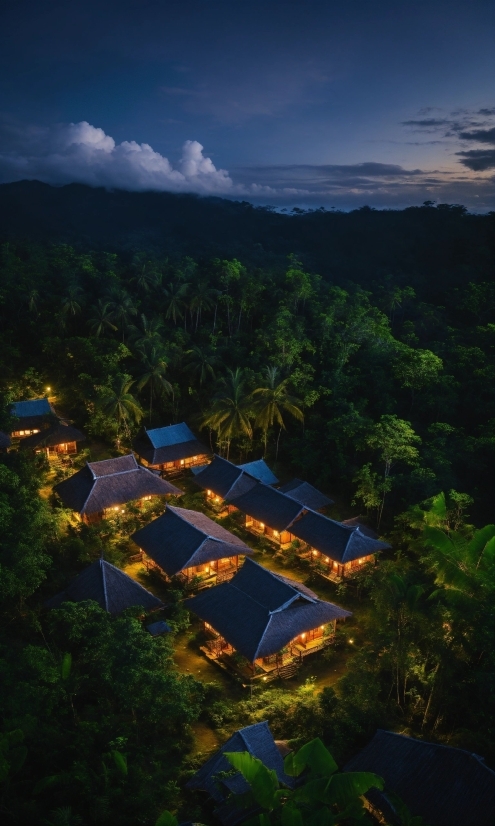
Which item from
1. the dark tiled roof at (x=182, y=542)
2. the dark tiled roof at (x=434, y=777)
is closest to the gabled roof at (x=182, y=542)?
the dark tiled roof at (x=182, y=542)

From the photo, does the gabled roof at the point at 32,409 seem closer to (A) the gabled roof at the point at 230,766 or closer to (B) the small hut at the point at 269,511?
(B) the small hut at the point at 269,511

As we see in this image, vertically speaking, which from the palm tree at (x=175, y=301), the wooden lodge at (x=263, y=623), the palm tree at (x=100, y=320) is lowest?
the wooden lodge at (x=263, y=623)

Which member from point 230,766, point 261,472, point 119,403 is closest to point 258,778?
point 230,766

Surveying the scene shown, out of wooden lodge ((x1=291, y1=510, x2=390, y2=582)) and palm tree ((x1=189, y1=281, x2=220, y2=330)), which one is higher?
palm tree ((x1=189, y1=281, x2=220, y2=330))

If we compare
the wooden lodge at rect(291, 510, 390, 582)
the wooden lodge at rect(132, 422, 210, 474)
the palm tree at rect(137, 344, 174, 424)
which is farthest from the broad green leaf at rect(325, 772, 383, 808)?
the palm tree at rect(137, 344, 174, 424)

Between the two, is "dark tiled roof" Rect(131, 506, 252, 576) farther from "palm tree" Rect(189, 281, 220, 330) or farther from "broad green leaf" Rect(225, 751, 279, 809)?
"palm tree" Rect(189, 281, 220, 330)

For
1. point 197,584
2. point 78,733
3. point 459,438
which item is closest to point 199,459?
point 197,584
